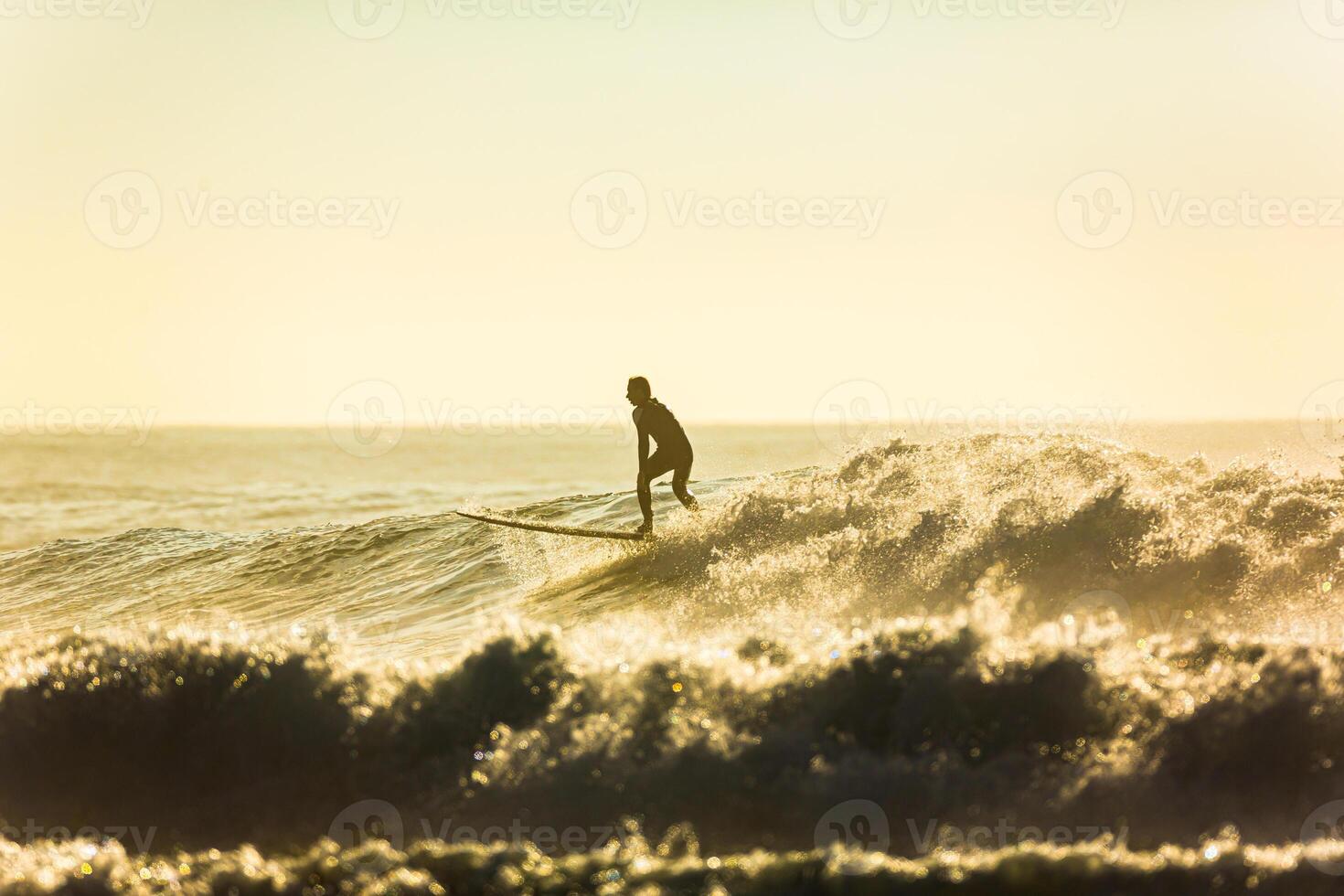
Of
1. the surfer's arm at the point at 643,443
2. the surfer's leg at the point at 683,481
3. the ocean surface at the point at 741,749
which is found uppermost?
the surfer's arm at the point at 643,443

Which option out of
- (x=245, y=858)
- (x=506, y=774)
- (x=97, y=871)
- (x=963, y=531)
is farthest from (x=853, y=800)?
(x=963, y=531)

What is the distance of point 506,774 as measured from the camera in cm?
550

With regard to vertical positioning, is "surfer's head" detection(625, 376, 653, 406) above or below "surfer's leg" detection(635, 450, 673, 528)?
above

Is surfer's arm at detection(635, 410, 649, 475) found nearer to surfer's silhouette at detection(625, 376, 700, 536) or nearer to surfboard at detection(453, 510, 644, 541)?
surfer's silhouette at detection(625, 376, 700, 536)

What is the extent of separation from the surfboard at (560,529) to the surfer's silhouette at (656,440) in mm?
433

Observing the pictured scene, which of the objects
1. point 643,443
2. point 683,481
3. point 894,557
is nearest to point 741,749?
point 894,557

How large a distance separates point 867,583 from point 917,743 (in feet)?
17.7

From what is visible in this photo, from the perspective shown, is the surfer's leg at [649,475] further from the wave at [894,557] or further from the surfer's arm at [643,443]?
the wave at [894,557]

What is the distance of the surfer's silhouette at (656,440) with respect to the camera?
12773 millimetres

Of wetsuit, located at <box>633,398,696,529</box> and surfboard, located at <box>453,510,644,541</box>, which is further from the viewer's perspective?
surfboard, located at <box>453,510,644,541</box>

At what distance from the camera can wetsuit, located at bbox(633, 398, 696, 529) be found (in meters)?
12.8

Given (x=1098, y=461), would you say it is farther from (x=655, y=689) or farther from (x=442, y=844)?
(x=442, y=844)

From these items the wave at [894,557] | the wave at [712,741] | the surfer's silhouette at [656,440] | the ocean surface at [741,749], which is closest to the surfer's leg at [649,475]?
the surfer's silhouette at [656,440]

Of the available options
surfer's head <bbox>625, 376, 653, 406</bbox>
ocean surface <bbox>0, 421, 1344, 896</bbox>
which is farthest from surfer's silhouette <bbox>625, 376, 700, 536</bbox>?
ocean surface <bbox>0, 421, 1344, 896</bbox>
